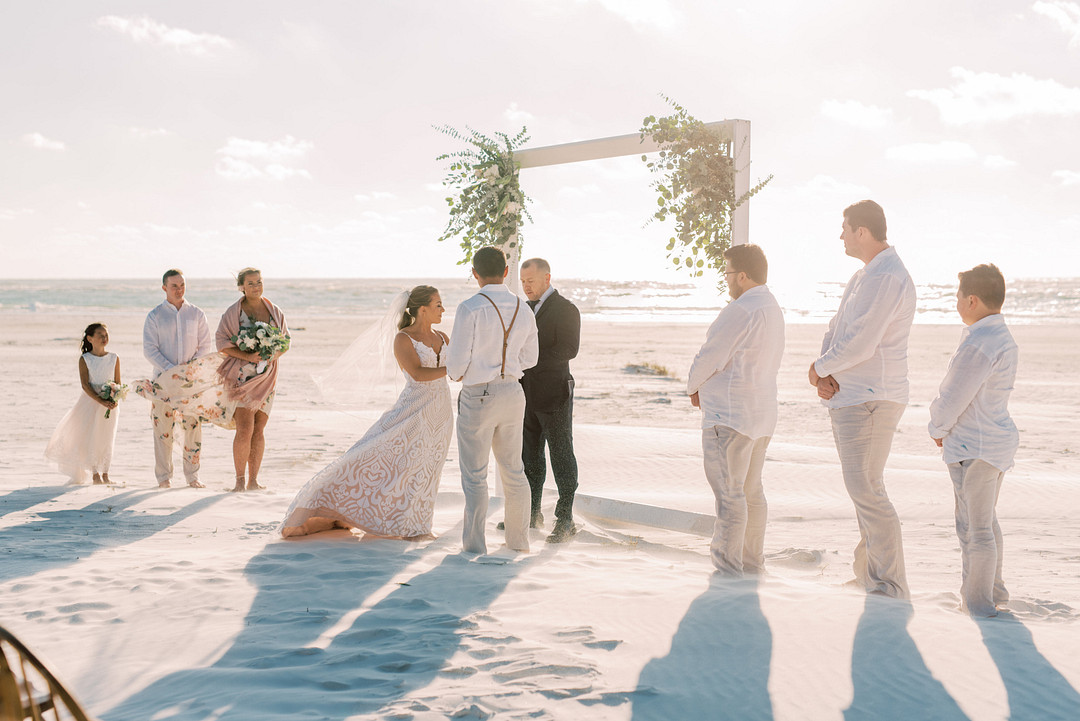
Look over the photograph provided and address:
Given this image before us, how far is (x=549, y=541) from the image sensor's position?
6148mm

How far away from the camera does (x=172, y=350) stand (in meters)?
7.84

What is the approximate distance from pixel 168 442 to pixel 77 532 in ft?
6.68

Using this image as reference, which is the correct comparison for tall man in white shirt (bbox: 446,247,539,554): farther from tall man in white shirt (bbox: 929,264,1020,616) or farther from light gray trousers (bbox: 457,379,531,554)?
tall man in white shirt (bbox: 929,264,1020,616)

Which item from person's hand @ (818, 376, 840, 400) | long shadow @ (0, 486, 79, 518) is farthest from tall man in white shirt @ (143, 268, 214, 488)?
person's hand @ (818, 376, 840, 400)

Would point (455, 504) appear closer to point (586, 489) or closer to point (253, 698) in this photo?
point (586, 489)

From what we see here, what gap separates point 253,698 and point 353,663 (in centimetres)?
47

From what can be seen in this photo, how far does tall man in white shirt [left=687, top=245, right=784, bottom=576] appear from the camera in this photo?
4742 mm

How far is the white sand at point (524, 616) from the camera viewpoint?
3.29 m

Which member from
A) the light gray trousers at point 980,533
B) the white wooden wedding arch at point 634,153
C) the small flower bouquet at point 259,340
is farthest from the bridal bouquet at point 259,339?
the light gray trousers at point 980,533

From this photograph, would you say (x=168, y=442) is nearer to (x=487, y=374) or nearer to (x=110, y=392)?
(x=110, y=392)

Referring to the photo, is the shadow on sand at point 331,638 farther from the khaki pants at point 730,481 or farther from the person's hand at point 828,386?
the person's hand at point 828,386

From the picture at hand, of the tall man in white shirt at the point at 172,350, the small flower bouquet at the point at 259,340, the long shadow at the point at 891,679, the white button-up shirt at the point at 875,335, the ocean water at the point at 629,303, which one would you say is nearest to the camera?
the long shadow at the point at 891,679

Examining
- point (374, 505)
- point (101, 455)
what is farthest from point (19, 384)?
point (374, 505)

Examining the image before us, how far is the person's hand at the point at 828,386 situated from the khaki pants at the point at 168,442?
572 cm
